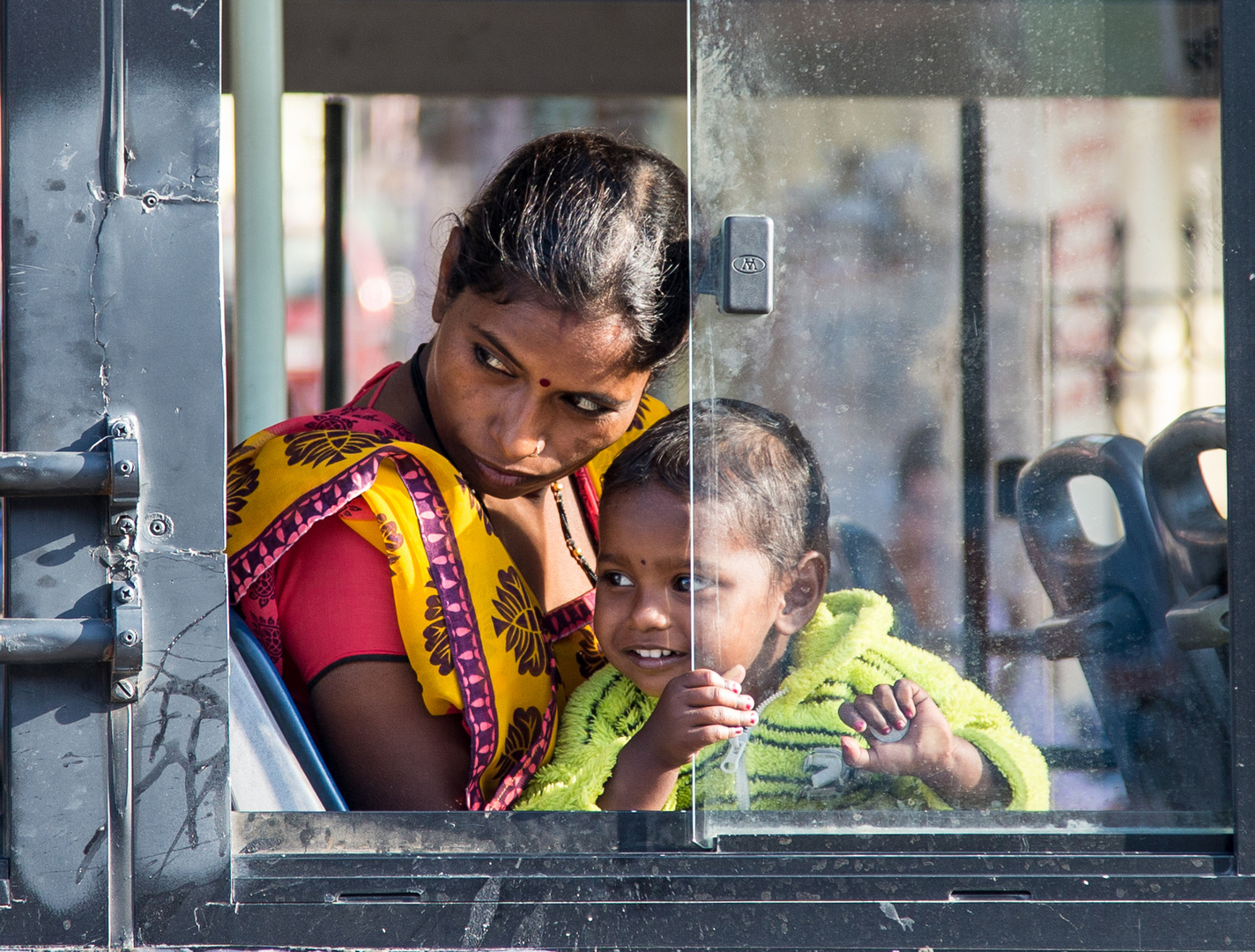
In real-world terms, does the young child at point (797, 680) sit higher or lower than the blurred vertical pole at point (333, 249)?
lower

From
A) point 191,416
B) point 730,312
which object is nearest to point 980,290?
point 730,312

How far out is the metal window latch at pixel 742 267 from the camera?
1.00 m

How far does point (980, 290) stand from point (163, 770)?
792mm

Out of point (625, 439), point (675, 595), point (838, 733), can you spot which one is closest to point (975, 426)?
point (838, 733)

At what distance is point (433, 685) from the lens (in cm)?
129

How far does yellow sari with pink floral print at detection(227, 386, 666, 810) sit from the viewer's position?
50.8 inches

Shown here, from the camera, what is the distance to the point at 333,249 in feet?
11.9

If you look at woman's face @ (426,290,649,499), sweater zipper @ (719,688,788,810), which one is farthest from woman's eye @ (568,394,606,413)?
sweater zipper @ (719,688,788,810)

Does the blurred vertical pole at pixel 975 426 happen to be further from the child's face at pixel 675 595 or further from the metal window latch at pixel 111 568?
the metal window latch at pixel 111 568

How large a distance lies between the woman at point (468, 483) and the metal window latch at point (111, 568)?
355 millimetres

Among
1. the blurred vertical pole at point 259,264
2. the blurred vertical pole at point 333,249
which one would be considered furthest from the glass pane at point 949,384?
the blurred vertical pole at point 333,249

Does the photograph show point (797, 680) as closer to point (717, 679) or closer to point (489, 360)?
point (717, 679)

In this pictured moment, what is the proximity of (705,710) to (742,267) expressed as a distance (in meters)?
0.39

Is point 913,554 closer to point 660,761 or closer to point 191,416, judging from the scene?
point 660,761
